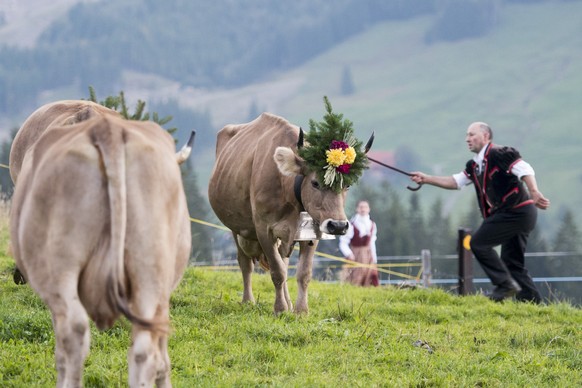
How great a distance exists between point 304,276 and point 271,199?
905mm

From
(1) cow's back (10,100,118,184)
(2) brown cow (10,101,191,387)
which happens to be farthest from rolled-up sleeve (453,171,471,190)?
(2) brown cow (10,101,191,387)

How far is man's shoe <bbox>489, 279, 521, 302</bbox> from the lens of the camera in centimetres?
1220

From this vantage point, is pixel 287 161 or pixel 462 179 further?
pixel 462 179

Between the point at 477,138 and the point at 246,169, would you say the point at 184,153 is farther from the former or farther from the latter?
the point at 477,138

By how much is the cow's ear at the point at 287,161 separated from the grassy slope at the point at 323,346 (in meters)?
1.49

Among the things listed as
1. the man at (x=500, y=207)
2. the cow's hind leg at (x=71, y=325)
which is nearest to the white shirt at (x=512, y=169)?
the man at (x=500, y=207)

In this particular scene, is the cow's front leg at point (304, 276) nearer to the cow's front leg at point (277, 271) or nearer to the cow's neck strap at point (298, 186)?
the cow's front leg at point (277, 271)

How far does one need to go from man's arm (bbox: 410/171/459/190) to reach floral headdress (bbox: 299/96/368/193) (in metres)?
2.45

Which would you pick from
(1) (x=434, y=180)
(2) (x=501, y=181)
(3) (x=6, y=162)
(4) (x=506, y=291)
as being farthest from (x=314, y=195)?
(3) (x=6, y=162)

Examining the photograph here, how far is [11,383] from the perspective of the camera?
6391 millimetres

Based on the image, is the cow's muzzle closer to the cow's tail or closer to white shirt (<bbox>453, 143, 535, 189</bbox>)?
white shirt (<bbox>453, 143, 535, 189</bbox>)

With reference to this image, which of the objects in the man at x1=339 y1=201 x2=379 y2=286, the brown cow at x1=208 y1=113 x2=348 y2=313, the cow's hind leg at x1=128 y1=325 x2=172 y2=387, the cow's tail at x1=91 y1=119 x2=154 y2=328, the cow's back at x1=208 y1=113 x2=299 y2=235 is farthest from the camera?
the man at x1=339 y1=201 x2=379 y2=286

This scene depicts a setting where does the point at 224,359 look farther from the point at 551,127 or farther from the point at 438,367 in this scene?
the point at 551,127

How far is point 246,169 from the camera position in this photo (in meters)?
10.7
